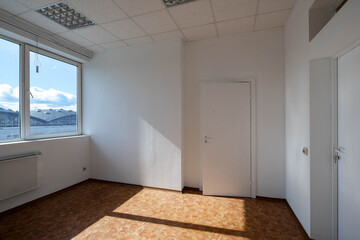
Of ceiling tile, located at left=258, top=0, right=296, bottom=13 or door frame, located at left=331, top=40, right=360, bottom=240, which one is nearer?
door frame, located at left=331, top=40, right=360, bottom=240

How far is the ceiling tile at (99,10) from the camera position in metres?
2.13

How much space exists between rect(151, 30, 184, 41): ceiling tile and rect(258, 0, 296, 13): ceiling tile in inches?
51.6

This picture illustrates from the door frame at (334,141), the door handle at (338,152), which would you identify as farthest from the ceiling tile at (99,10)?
the door handle at (338,152)

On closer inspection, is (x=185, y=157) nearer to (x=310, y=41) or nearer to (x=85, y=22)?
(x=310, y=41)

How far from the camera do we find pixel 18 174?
2.51 m

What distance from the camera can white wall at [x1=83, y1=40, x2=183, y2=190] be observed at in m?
3.16

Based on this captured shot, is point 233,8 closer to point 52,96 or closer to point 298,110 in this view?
point 298,110

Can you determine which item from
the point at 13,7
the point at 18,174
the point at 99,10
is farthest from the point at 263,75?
the point at 18,174

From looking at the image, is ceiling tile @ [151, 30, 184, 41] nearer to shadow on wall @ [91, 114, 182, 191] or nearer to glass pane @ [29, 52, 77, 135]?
shadow on wall @ [91, 114, 182, 191]

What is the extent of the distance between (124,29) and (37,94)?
1.97 m

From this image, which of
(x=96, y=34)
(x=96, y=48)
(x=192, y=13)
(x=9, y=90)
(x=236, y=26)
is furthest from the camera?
(x=96, y=48)

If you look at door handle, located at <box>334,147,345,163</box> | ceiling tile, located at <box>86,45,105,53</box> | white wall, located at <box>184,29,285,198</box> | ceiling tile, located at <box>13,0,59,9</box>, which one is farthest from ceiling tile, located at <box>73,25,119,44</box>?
door handle, located at <box>334,147,345,163</box>

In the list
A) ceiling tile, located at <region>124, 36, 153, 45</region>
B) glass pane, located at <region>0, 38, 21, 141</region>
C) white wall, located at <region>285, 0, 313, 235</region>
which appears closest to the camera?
white wall, located at <region>285, 0, 313, 235</region>

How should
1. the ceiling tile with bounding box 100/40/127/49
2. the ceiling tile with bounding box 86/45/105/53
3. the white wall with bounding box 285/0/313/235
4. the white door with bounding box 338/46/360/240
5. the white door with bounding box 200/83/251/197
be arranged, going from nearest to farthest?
the white door with bounding box 338/46/360/240 < the white wall with bounding box 285/0/313/235 < the white door with bounding box 200/83/251/197 < the ceiling tile with bounding box 100/40/127/49 < the ceiling tile with bounding box 86/45/105/53
